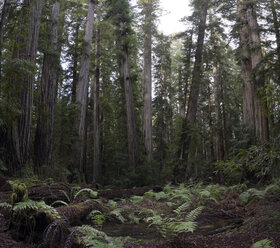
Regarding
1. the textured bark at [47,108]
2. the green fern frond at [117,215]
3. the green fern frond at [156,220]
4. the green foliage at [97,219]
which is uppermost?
the textured bark at [47,108]

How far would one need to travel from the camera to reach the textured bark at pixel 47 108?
9969 mm

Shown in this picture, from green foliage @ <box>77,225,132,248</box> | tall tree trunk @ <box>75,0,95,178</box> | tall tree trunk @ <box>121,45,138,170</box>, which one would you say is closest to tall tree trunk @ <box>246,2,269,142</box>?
tall tree trunk @ <box>121,45,138,170</box>

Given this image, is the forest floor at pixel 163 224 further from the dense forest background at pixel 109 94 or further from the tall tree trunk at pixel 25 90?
the tall tree trunk at pixel 25 90

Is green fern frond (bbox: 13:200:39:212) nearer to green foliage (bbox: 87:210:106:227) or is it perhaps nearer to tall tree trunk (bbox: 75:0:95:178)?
green foliage (bbox: 87:210:106:227)

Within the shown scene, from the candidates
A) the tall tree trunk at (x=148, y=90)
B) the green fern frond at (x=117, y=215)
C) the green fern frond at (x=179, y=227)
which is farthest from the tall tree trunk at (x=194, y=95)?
the green fern frond at (x=179, y=227)

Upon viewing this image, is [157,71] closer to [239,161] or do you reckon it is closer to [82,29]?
[82,29]

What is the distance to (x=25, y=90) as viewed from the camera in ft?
29.4

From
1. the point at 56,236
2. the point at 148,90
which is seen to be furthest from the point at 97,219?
the point at 148,90

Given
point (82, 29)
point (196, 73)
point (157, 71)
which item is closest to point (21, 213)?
point (196, 73)

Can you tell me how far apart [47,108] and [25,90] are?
1606mm

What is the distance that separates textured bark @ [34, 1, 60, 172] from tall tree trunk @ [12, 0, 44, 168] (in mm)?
1082

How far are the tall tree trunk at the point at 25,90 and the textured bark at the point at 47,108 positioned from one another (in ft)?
3.55

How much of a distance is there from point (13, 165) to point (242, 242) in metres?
7.25

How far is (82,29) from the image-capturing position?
1995 centimetres
